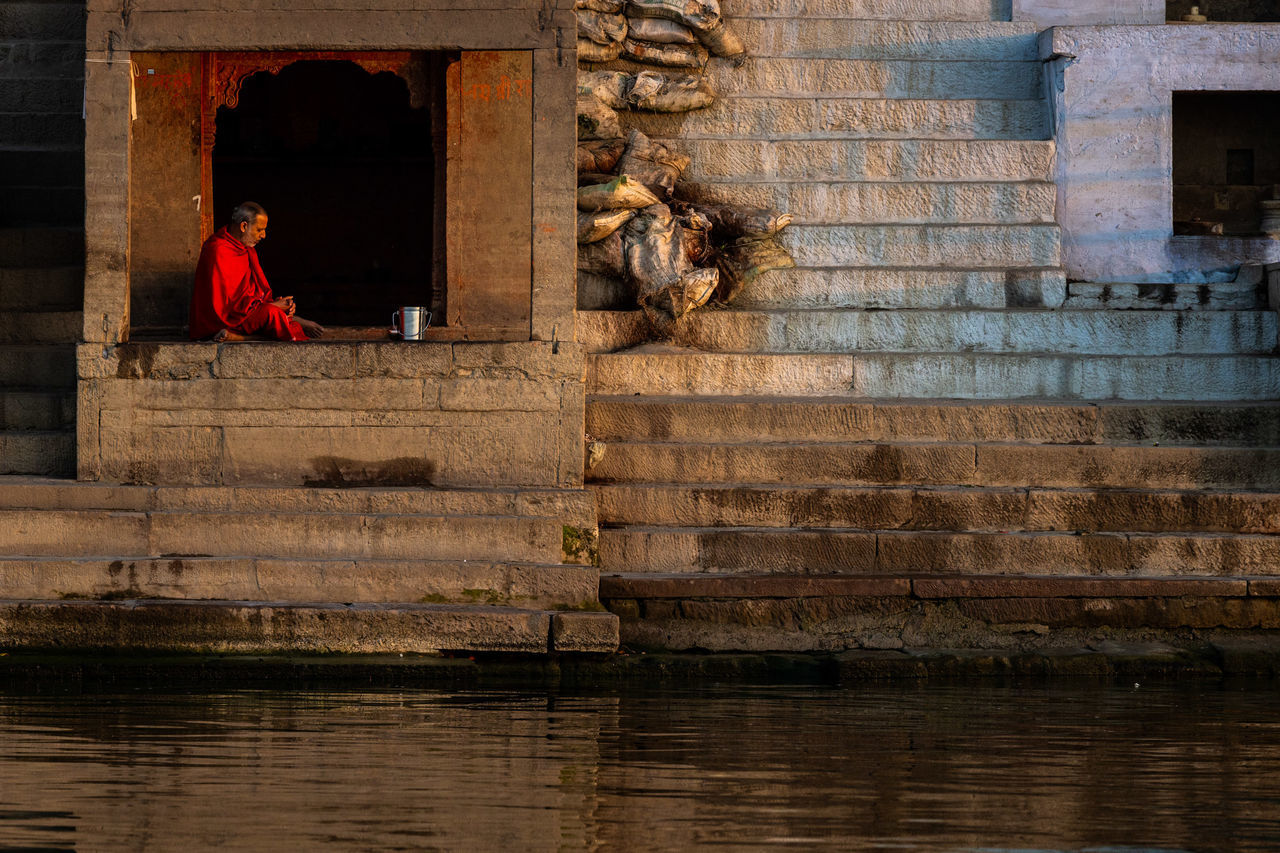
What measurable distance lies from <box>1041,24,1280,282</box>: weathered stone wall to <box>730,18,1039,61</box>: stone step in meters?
0.41

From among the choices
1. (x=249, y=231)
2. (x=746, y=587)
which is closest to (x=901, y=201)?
(x=746, y=587)

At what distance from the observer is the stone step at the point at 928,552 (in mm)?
9312

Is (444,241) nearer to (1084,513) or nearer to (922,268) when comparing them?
(922,268)

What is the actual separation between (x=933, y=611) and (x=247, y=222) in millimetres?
4512

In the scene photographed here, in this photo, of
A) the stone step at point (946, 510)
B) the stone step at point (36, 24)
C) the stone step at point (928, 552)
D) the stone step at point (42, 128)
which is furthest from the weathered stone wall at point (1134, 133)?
the stone step at point (36, 24)

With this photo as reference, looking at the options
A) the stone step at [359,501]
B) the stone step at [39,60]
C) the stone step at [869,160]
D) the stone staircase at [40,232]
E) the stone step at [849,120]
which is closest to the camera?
the stone step at [359,501]

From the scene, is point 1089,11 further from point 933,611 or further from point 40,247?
point 40,247

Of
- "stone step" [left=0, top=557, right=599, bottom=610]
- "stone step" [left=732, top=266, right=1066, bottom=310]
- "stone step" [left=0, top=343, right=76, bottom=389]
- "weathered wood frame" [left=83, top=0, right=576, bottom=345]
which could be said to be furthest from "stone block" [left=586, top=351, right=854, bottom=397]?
"stone step" [left=0, top=343, right=76, bottom=389]

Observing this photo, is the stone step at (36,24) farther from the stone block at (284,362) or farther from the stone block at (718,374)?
the stone block at (718,374)

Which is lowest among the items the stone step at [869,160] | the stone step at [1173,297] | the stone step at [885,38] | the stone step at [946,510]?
the stone step at [946,510]

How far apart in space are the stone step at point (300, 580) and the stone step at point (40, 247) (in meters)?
3.14

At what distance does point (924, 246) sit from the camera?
1153cm

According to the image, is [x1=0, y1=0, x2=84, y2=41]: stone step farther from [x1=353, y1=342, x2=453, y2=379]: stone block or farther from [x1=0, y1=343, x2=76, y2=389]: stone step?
[x1=353, y1=342, x2=453, y2=379]: stone block

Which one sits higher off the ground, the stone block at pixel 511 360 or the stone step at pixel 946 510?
the stone block at pixel 511 360
